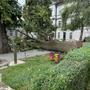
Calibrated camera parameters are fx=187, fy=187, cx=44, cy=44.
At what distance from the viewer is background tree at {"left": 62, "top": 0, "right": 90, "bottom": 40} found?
39.9ft

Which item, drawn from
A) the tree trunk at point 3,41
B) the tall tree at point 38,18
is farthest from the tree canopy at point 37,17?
the tree trunk at point 3,41

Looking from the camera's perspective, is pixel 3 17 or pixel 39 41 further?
pixel 39 41

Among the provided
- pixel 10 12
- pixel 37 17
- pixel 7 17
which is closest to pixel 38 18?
pixel 37 17

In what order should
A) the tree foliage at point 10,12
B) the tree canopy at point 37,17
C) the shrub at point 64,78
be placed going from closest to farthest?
the shrub at point 64,78 → the tree foliage at point 10,12 → the tree canopy at point 37,17

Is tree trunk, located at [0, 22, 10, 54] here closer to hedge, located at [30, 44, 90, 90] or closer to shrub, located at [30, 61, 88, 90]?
hedge, located at [30, 44, 90, 90]

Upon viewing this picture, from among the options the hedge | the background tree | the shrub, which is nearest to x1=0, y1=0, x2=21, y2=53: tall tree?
the background tree

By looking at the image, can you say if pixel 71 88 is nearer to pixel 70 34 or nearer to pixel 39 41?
pixel 39 41

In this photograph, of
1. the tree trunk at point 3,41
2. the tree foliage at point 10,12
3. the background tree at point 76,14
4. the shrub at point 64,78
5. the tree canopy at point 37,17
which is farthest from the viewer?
the tree canopy at point 37,17

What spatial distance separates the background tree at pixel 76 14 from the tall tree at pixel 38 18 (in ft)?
5.05

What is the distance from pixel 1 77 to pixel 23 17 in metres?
8.18

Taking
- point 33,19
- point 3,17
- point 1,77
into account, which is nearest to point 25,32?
point 33,19

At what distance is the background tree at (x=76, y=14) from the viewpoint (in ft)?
39.9

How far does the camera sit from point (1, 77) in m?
7.24

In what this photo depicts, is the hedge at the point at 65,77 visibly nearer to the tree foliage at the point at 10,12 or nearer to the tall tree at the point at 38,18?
the tree foliage at the point at 10,12
